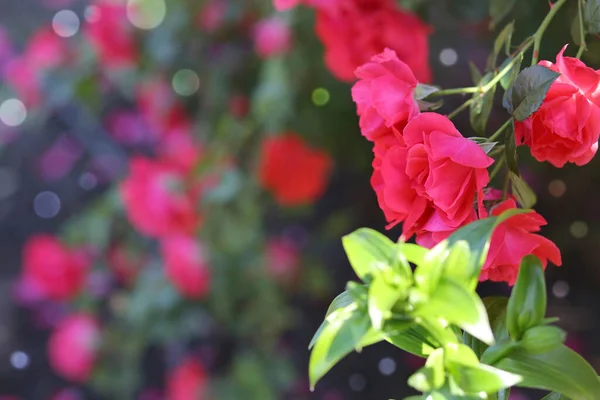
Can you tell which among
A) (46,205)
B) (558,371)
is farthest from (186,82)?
(558,371)

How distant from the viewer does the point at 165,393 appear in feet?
3.89

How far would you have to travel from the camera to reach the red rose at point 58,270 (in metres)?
0.99

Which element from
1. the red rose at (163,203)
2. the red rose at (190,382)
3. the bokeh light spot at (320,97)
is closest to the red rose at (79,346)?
the red rose at (190,382)

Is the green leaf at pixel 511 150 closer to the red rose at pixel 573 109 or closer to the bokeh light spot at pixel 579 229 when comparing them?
the red rose at pixel 573 109

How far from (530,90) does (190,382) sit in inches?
28.8

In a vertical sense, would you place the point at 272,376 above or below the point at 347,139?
below

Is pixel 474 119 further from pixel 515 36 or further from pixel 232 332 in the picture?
pixel 232 332

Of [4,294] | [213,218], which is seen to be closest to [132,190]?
[213,218]

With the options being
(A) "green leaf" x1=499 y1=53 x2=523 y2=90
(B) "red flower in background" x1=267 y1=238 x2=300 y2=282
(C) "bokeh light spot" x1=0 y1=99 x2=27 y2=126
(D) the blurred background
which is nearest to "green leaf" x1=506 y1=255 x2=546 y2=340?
(A) "green leaf" x1=499 y1=53 x2=523 y2=90

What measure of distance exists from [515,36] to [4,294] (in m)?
1.04

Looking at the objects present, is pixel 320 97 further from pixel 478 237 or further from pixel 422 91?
pixel 478 237

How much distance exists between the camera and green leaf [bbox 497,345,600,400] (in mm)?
254

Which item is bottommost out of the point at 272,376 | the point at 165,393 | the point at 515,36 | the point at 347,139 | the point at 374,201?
the point at 165,393

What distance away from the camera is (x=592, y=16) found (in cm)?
35
